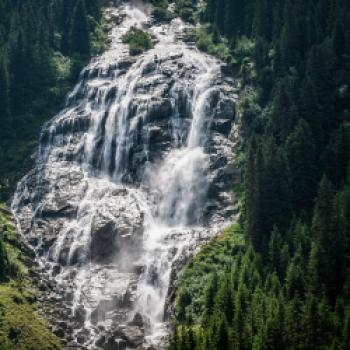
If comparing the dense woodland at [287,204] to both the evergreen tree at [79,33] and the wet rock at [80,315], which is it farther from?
the evergreen tree at [79,33]

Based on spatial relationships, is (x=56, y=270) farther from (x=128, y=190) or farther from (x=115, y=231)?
(x=128, y=190)

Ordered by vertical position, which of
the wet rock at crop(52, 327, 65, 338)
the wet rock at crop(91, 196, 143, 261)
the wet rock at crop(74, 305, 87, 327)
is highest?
the wet rock at crop(91, 196, 143, 261)

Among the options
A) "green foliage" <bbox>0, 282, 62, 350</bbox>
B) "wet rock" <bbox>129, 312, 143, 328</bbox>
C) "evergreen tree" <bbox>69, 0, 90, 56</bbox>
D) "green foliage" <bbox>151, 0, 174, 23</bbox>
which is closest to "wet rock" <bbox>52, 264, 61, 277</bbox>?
"green foliage" <bbox>0, 282, 62, 350</bbox>

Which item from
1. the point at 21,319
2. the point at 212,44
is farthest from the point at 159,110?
the point at 21,319

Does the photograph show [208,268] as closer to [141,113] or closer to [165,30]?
[141,113]

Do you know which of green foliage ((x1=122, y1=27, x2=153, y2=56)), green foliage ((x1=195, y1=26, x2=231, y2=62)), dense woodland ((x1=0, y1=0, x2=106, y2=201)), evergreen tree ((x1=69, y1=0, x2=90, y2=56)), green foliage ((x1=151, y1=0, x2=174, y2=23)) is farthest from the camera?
green foliage ((x1=151, y1=0, x2=174, y2=23))

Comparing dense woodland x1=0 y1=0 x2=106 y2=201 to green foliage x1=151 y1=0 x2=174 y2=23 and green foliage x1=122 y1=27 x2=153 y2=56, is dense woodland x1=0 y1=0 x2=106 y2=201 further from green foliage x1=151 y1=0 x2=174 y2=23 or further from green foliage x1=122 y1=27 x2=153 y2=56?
green foliage x1=151 y1=0 x2=174 y2=23

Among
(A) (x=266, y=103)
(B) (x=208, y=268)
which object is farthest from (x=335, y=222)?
(A) (x=266, y=103)
